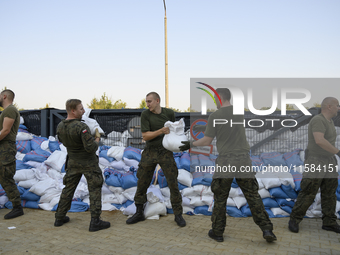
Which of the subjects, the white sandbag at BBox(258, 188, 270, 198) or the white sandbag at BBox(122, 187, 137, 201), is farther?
the white sandbag at BBox(122, 187, 137, 201)

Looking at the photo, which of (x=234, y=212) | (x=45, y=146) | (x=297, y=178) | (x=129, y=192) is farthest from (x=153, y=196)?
(x=45, y=146)

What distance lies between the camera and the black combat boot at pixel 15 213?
4636 millimetres

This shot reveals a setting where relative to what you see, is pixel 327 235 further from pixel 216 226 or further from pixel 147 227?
pixel 147 227

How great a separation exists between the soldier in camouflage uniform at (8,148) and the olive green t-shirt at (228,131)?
305 centimetres

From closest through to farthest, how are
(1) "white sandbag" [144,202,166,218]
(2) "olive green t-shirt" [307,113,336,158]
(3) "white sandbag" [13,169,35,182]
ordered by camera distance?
(2) "olive green t-shirt" [307,113,336,158] → (1) "white sandbag" [144,202,166,218] → (3) "white sandbag" [13,169,35,182]

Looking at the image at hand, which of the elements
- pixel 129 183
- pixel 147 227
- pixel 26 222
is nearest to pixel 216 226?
pixel 147 227

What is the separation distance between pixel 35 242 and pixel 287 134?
4770 millimetres

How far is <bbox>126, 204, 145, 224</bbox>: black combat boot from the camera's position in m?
4.36

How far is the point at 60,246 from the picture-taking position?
11.6 feet

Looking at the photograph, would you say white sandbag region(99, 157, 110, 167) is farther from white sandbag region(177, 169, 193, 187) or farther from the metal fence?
white sandbag region(177, 169, 193, 187)

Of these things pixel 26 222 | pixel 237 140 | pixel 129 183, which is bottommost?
pixel 26 222

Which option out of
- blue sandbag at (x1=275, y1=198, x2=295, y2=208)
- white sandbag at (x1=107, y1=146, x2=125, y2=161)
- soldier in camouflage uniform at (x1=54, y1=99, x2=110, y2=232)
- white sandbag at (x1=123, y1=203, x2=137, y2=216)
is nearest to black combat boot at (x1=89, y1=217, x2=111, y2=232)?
soldier in camouflage uniform at (x1=54, y1=99, x2=110, y2=232)

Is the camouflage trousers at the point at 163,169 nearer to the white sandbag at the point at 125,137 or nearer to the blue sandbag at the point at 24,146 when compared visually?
the white sandbag at the point at 125,137

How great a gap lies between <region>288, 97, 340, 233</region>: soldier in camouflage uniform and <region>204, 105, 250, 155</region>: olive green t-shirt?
0.98m
